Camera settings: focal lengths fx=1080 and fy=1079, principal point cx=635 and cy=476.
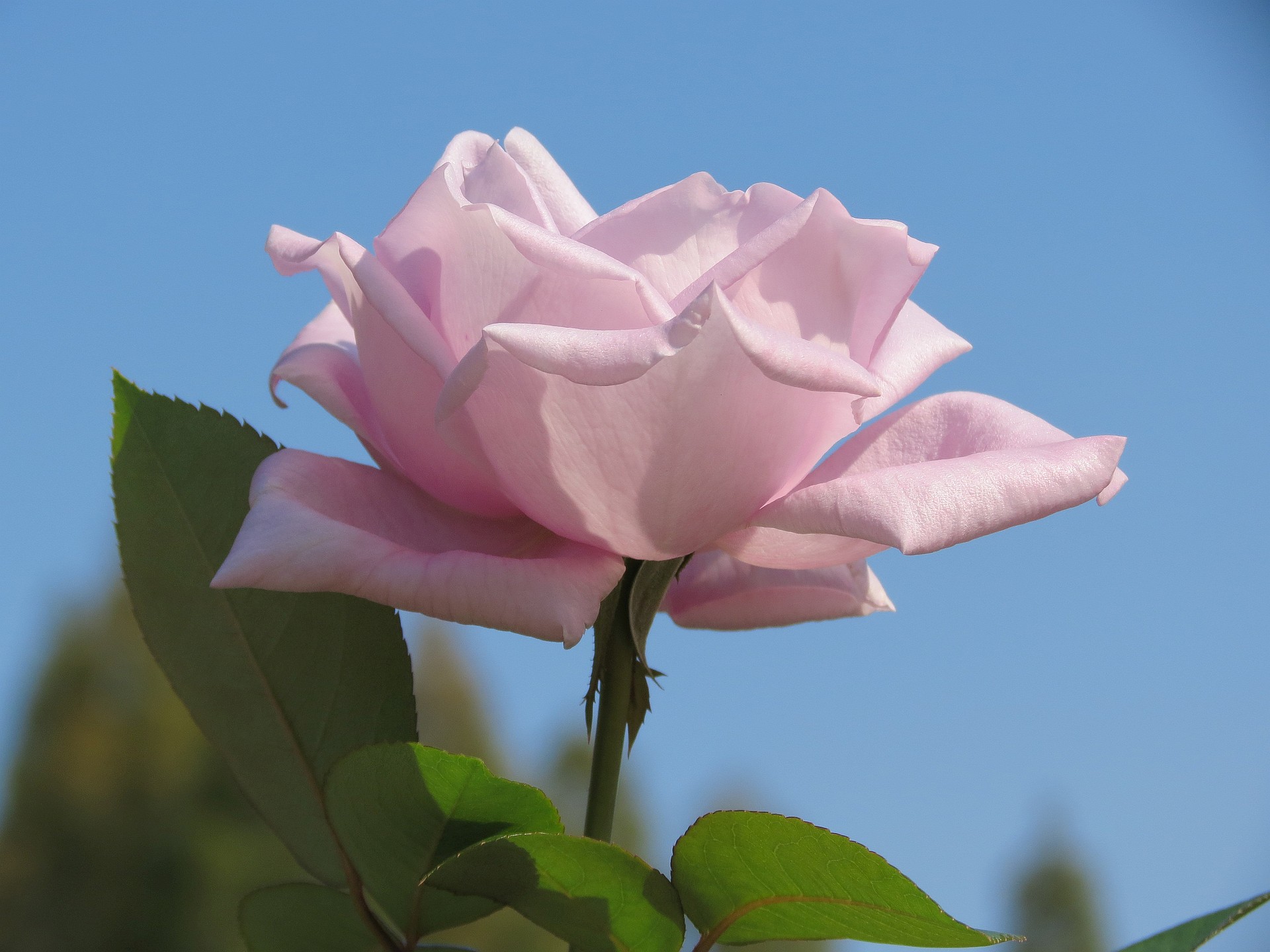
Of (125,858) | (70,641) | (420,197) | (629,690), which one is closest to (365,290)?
(420,197)

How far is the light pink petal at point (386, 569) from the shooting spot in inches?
13.8

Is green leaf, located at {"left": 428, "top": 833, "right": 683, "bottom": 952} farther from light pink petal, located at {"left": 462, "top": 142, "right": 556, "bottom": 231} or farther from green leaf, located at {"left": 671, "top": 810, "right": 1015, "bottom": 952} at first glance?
light pink petal, located at {"left": 462, "top": 142, "right": 556, "bottom": 231}

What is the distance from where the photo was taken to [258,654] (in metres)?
0.42

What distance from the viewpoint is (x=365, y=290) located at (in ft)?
1.21

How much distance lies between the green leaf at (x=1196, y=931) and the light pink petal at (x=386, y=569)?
18cm

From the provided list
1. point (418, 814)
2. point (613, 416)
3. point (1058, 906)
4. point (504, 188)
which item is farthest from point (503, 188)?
point (1058, 906)

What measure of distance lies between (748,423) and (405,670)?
6.3 inches

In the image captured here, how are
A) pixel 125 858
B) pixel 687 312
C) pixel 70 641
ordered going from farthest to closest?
pixel 70 641 < pixel 125 858 < pixel 687 312

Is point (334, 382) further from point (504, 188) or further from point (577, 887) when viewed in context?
point (577, 887)

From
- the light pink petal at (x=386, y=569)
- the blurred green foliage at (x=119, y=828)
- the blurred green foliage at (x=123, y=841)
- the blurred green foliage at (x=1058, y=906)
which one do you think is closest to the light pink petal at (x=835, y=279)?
the light pink petal at (x=386, y=569)

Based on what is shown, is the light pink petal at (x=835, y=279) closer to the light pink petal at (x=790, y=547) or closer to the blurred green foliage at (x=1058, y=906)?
the light pink petal at (x=790, y=547)

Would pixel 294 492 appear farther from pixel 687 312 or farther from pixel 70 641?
pixel 70 641

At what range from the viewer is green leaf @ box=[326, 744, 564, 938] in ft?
1.10

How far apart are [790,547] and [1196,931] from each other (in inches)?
7.3
